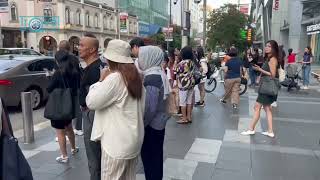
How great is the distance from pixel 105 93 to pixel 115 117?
0.24 metres

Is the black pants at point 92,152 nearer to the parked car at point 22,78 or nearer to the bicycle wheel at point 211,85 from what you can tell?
the parked car at point 22,78

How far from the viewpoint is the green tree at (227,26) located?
106 ft

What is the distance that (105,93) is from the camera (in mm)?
2842

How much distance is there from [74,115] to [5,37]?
51.7 metres

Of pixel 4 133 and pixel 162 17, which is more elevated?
pixel 162 17

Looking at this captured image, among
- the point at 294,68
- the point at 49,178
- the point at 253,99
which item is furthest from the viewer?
the point at 294,68

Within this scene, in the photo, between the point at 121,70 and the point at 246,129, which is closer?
the point at 121,70

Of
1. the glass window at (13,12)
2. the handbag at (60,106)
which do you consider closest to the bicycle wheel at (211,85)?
the handbag at (60,106)

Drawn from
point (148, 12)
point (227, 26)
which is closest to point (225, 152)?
point (227, 26)

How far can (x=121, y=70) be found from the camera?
2.97 m

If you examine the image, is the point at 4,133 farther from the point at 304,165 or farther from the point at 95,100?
the point at 304,165

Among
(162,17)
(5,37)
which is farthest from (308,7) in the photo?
(162,17)

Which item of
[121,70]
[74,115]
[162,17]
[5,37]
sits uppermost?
[162,17]

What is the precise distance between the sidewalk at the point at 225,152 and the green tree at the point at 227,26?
23.9m
